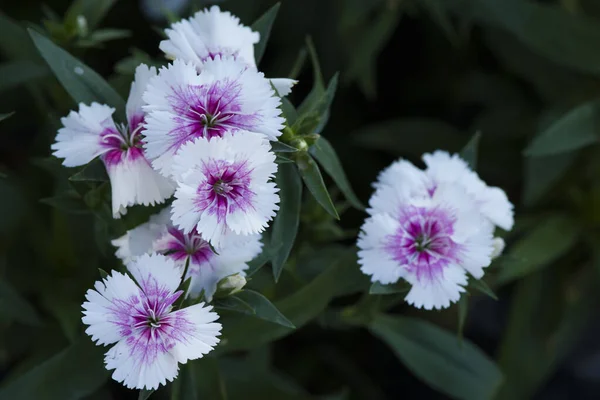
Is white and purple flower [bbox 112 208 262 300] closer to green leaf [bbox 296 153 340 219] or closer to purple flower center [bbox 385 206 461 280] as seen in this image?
green leaf [bbox 296 153 340 219]

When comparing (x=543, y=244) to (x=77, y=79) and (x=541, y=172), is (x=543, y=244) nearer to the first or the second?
(x=541, y=172)

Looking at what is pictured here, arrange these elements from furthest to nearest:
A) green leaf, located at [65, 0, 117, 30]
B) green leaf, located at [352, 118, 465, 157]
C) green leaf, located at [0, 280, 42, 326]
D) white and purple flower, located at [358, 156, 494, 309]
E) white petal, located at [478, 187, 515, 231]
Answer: green leaf, located at [352, 118, 465, 157] → green leaf, located at [65, 0, 117, 30] → green leaf, located at [0, 280, 42, 326] → white petal, located at [478, 187, 515, 231] → white and purple flower, located at [358, 156, 494, 309]

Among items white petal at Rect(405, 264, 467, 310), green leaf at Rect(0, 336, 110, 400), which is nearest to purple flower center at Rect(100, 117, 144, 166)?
green leaf at Rect(0, 336, 110, 400)

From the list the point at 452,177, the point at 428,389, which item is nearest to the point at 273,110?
the point at 452,177

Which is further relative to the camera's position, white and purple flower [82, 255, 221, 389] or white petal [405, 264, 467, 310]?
white petal [405, 264, 467, 310]

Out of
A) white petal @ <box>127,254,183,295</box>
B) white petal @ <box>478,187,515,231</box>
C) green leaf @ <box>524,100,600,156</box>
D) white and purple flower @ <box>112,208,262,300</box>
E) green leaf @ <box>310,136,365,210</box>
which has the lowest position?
white petal @ <box>127,254,183,295</box>

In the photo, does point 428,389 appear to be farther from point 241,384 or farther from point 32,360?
point 32,360

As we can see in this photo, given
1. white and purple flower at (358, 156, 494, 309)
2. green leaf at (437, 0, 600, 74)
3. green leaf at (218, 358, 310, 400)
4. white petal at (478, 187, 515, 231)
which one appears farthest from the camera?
green leaf at (437, 0, 600, 74)

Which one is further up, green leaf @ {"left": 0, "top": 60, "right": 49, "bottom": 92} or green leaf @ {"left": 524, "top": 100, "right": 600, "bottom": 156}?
green leaf @ {"left": 524, "top": 100, "right": 600, "bottom": 156}
